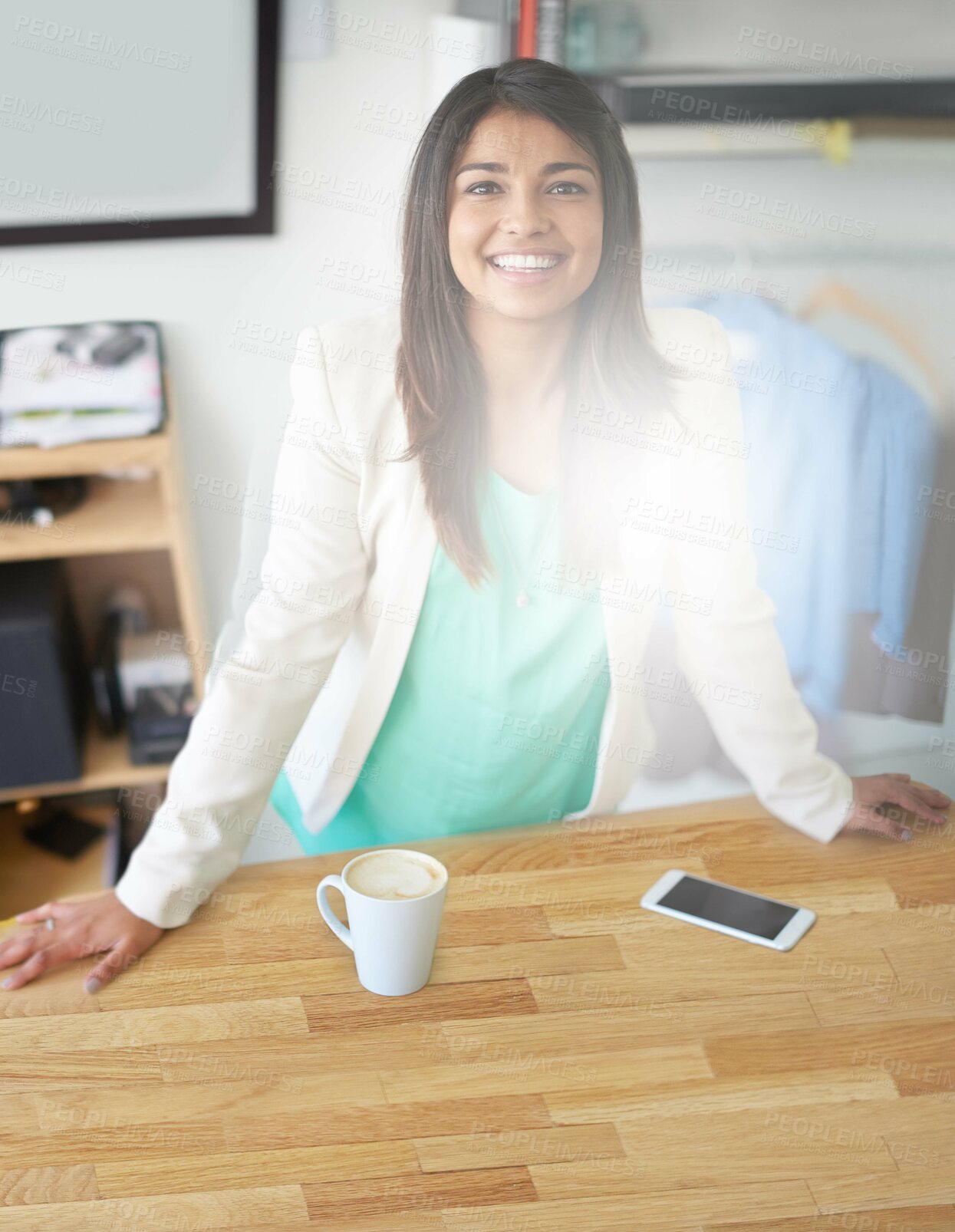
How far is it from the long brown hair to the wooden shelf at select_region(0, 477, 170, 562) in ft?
1.52

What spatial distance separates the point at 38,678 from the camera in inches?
70.6

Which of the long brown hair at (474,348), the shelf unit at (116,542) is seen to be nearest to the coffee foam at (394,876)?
the long brown hair at (474,348)

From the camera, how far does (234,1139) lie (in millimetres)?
916

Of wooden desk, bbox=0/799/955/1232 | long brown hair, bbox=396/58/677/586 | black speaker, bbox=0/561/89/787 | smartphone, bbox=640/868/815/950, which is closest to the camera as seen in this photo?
wooden desk, bbox=0/799/955/1232

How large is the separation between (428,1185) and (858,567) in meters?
1.15

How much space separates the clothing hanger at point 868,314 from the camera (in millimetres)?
1593

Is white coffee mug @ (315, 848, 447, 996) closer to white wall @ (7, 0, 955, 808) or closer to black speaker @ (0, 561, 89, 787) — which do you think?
white wall @ (7, 0, 955, 808)

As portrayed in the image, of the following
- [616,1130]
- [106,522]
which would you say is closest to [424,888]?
[616,1130]

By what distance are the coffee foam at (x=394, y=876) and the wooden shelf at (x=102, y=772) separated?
90cm

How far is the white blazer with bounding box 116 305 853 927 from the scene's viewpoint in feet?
4.39

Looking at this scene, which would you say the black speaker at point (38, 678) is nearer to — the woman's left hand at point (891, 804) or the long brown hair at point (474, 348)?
the long brown hair at point (474, 348)

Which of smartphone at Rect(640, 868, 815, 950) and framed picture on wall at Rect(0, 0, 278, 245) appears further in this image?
framed picture on wall at Rect(0, 0, 278, 245)

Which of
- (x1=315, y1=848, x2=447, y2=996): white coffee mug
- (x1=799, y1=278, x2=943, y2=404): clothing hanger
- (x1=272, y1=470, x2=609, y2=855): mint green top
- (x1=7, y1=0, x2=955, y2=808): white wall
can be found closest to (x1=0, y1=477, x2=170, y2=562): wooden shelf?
(x1=7, y1=0, x2=955, y2=808): white wall

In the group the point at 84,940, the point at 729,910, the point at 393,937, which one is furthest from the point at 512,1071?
the point at 84,940
